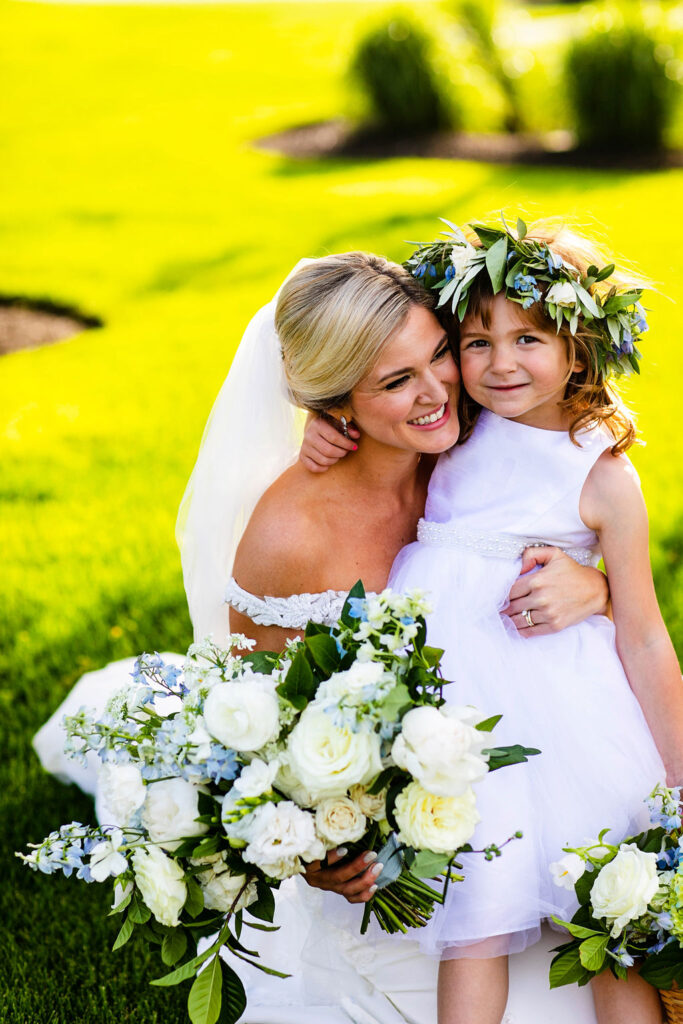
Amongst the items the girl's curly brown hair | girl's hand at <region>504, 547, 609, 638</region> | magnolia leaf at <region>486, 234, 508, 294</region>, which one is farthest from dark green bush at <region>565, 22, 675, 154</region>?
girl's hand at <region>504, 547, 609, 638</region>

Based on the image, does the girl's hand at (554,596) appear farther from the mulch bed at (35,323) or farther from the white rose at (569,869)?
the mulch bed at (35,323)

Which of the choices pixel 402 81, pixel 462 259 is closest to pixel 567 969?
pixel 462 259

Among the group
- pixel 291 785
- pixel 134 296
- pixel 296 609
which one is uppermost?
pixel 291 785

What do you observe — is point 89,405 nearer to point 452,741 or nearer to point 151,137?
point 452,741

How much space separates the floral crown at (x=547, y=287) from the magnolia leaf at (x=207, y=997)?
1.76 meters

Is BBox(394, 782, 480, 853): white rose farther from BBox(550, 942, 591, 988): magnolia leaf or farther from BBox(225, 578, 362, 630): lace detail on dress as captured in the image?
BBox(225, 578, 362, 630): lace detail on dress

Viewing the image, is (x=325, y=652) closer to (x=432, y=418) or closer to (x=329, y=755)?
(x=329, y=755)

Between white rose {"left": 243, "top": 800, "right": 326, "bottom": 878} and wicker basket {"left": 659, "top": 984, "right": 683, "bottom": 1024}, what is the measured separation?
1072mm

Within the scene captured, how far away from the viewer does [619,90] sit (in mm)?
12562

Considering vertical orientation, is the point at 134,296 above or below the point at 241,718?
below

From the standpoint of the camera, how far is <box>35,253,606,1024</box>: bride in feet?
9.90

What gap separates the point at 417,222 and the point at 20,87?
10240 millimetres

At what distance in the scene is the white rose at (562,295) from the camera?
293 centimetres

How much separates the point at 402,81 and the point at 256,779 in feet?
43.5
